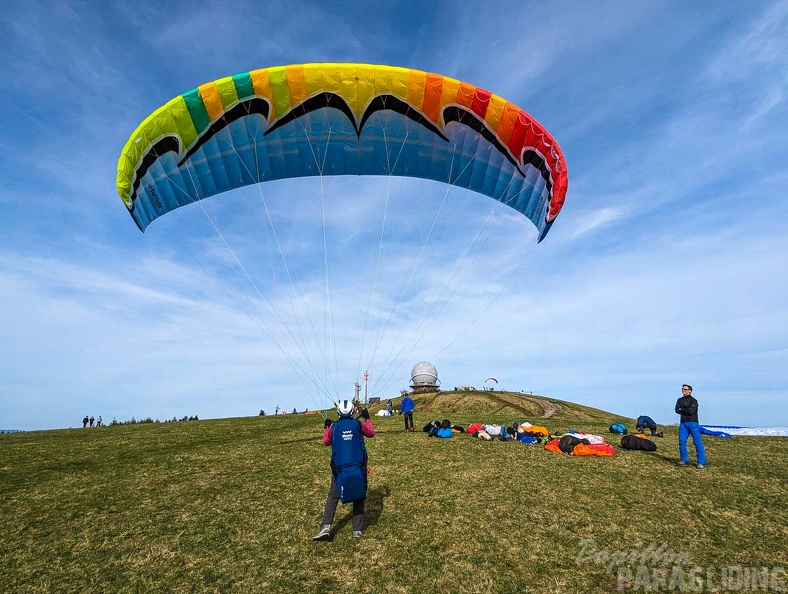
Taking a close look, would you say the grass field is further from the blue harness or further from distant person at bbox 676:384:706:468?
the blue harness

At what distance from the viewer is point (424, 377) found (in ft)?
118

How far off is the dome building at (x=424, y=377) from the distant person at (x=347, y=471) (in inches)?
1141

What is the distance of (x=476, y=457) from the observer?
37.4ft

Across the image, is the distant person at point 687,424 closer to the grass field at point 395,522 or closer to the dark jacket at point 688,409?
the dark jacket at point 688,409

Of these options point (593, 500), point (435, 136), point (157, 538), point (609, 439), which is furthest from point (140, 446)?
point (609, 439)

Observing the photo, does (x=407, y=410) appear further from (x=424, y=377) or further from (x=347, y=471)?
(x=424, y=377)

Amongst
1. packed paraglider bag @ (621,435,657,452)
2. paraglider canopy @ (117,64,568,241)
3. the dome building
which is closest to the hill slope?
the dome building

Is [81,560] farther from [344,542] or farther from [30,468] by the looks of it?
[30,468]

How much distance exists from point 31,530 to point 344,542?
5.45 m

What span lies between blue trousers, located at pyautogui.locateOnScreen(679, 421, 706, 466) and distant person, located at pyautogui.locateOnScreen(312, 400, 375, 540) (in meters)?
8.48

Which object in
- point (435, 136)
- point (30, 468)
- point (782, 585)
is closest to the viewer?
point (782, 585)

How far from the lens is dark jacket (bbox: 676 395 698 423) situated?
10.5 meters

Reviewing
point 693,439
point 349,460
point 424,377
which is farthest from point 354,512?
point 424,377

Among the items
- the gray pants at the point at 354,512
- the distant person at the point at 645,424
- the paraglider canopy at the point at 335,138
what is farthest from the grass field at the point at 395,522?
the paraglider canopy at the point at 335,138
